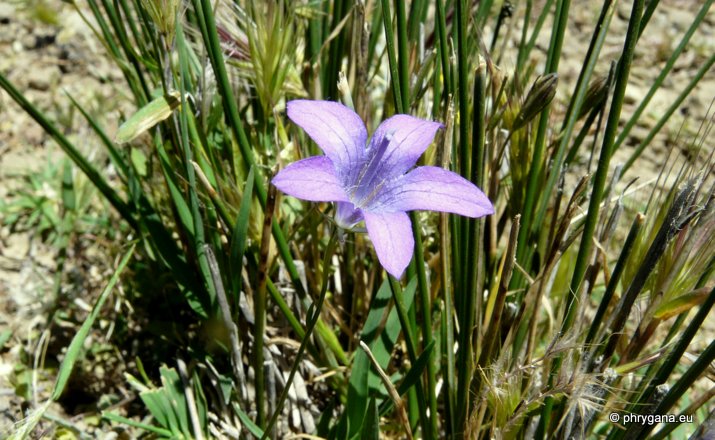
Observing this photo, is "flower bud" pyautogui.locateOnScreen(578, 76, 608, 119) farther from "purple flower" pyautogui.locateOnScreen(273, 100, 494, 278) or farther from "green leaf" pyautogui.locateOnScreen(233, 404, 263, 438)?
"green leaf" pyautogui.locateOnScreen(233, 404, 263, 438)

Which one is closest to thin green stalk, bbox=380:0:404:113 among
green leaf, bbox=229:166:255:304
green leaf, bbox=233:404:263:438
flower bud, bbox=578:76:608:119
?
green leaf, bbox=229:166:255:304

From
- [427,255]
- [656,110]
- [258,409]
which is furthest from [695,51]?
[258,409]

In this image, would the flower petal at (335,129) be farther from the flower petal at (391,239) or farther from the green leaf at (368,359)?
the green leaf at (368,359)

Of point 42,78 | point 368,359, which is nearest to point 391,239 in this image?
point 368,359

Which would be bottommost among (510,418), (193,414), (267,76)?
(193,414)

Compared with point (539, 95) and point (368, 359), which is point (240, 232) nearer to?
point (368, 359)

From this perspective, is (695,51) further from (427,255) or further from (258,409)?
(258,409)
